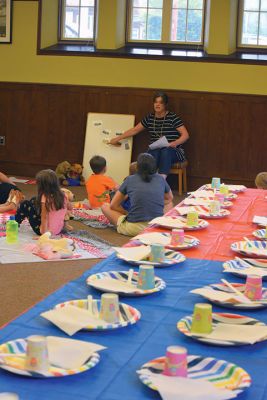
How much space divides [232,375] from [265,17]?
26.2 feet

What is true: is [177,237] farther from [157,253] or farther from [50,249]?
[50,249]

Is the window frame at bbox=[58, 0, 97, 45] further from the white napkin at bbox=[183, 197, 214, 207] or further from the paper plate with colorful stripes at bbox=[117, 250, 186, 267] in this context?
the paper plate with colorful stripes at bbox=[117, 250, 186, 267]

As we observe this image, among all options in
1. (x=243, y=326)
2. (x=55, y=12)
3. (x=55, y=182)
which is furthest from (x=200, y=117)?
(x=243, y=326)

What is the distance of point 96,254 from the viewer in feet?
18.3

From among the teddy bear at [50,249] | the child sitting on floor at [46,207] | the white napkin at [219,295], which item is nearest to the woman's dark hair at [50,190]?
the child sitting on floor at [46,207]

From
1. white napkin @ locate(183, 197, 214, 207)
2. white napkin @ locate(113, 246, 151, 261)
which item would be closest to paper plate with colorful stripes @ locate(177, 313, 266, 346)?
white napkin @ locate(113, 246, 151, 261)

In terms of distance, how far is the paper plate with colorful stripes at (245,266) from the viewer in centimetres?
291

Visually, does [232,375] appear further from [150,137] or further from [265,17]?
[265,17]

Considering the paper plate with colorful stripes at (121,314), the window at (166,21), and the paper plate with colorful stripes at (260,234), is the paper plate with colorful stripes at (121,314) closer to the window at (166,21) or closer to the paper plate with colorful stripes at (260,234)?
the paper plate with colorful stripes at (260,234)

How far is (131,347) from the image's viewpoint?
2.11 meters

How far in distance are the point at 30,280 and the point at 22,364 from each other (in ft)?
9.78

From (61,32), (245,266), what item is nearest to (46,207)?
(245,266)

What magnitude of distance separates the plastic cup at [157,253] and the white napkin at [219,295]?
45 cm

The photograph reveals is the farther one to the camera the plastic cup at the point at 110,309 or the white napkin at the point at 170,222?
the white napkin at the point at 170,222
